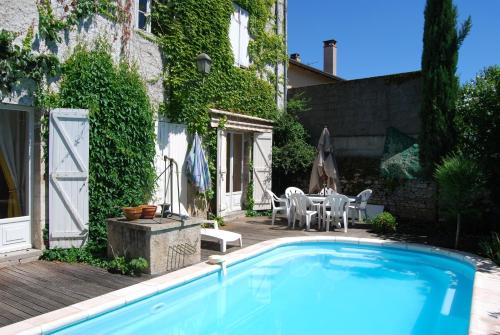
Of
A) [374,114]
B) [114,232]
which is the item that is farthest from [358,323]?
[374,114]

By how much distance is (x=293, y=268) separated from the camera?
23.4 ft

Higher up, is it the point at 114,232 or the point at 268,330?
the point at 114,232

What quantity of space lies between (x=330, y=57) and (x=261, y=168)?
42.2 ft

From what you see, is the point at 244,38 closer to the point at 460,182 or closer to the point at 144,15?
the point at 144,15

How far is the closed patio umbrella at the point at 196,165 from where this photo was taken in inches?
353

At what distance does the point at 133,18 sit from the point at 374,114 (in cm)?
750

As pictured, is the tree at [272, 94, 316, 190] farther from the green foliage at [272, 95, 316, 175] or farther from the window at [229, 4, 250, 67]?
the window at [229, 4, 250, 67]

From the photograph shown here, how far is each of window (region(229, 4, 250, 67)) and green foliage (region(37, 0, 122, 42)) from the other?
3888 millimetres

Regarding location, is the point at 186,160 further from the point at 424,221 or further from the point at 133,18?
the point at 424,221

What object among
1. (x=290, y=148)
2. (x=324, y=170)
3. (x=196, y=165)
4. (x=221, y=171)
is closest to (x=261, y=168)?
(x=290, y=148)

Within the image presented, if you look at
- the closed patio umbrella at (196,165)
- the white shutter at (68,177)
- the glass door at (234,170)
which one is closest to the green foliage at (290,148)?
the glass door at (234,170)

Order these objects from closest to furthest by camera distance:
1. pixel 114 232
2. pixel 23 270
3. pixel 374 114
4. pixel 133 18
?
pixel 23 270, pixel 114 232, pixel 133 18, pixel 374 114

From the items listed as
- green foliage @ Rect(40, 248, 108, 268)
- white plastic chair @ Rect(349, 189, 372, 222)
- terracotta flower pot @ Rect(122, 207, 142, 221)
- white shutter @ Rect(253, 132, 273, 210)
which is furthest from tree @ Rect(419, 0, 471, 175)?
green foliage @ Rect(40, 248, 108, 268)

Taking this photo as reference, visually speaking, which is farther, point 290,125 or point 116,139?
point 290,125
